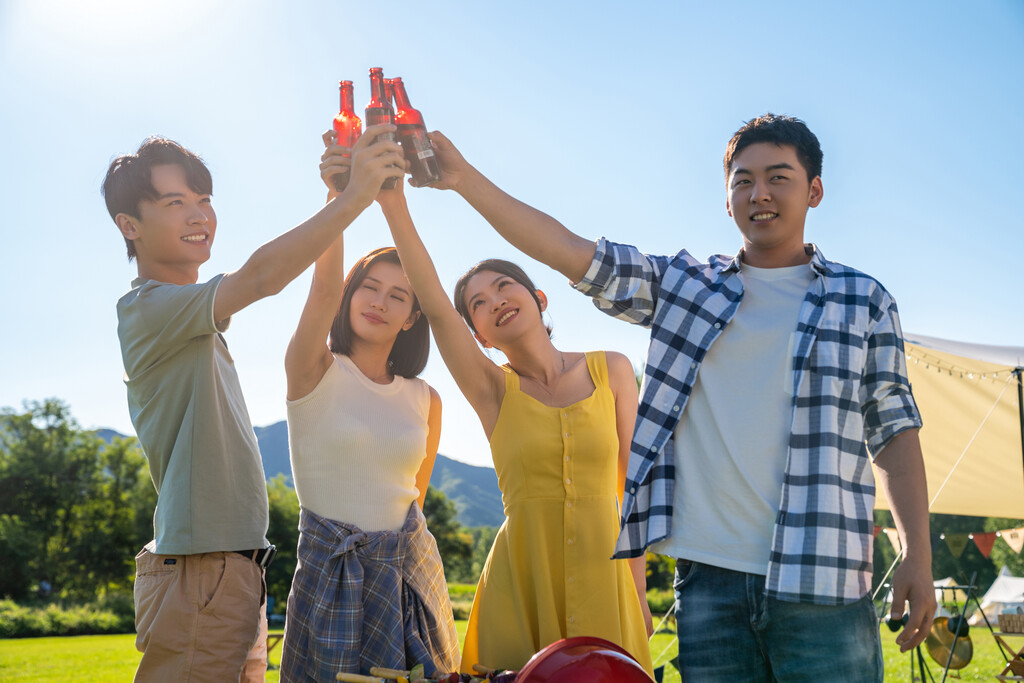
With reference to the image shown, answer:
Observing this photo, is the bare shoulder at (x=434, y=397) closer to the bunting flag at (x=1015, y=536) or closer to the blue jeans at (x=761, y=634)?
the blue jeans at (x=761, y=634)

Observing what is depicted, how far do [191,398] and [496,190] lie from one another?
3.58ft

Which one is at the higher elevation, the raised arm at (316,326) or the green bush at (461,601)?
the raised arm at (316,326)

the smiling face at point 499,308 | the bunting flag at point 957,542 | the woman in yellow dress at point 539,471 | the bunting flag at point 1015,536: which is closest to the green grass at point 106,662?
the bunting flag at point 957,542

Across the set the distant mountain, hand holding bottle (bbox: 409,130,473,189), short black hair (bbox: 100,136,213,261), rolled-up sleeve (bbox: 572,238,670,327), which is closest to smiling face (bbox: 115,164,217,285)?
short black hair (bbox: 100,136,213,261)

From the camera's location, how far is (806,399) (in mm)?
1860

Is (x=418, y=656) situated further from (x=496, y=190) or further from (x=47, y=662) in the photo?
(x=47, y=662)

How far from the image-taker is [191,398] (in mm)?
2361

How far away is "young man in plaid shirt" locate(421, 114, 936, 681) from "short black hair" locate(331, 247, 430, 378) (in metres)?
0.99

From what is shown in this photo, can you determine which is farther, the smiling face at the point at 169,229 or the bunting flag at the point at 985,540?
the bunting flag at the point at 985,540

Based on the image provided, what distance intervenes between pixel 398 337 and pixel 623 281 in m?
1.36

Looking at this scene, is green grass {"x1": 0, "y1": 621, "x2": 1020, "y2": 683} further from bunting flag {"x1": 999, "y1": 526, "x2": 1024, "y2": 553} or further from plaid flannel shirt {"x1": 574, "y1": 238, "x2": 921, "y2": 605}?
plaid flannel shirt {"x1": 574, "y1": 238, "x2": 921, "y2": 605}

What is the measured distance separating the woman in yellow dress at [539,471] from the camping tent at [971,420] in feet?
24.4

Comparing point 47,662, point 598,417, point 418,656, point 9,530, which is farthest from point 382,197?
point 9,530

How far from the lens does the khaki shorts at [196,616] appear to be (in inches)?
88.6
